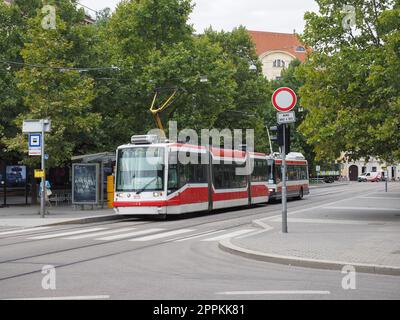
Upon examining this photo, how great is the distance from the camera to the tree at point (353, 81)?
2019 cm

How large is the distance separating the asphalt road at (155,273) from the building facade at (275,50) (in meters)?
98.0

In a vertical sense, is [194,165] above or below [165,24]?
below

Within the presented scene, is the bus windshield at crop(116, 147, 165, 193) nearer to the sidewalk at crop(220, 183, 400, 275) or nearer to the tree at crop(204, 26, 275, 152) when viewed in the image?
the sidewalk at crop(220, 183, 400, 275)

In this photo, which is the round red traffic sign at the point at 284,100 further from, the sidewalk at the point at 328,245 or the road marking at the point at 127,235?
the road marking at the point at 127,235

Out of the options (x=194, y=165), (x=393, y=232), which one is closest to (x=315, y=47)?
(x=194, y=165)

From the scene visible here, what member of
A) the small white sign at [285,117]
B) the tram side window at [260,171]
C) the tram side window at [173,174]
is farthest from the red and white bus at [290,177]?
the small white sign at [285,117]

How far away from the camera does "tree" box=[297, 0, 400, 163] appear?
2019 cm

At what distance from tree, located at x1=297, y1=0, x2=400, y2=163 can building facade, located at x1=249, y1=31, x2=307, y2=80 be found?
291 feet

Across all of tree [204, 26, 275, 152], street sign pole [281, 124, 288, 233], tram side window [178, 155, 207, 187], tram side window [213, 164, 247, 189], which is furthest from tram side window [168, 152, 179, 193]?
tree [204, 26, 275, 152]

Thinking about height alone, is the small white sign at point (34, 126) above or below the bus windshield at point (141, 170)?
above

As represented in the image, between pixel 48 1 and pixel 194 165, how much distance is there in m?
14.2

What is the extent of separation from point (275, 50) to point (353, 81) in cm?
9293
